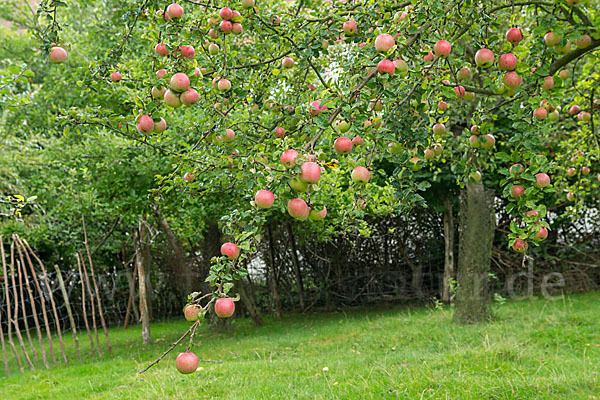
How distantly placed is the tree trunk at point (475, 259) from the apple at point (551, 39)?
3.97 metres

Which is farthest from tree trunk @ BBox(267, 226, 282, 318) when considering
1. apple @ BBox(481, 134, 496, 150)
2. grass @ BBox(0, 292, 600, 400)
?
apple @ BBox(481, 134, 496, 150)

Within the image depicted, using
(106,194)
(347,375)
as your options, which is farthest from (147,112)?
(106,194)

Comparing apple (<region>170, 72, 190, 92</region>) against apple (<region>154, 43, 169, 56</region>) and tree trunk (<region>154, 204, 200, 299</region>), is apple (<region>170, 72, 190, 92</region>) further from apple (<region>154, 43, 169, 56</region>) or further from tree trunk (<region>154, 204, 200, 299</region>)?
tree trunk (<region>154, 204, 200, 299</region>)

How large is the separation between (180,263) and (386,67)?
729 cm

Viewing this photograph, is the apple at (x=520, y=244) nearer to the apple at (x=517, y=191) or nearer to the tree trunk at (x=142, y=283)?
the apple at (x=517, y=191)

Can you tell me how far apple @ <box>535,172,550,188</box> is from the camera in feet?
5.72

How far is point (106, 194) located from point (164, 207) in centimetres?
78

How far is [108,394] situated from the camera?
12.6 feet

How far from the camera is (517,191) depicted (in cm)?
179

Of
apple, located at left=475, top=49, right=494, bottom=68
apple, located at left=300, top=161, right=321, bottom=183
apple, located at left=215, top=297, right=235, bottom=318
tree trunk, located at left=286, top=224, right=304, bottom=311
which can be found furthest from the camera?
tree trunk, located at left=286, top=224, right=304, bottom=311

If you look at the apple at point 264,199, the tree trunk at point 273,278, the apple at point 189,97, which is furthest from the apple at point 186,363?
the tree trunk at point 273,278

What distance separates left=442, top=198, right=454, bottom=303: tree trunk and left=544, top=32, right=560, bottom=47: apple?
6423 mm

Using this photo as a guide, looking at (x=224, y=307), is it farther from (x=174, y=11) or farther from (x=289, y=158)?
(x=174, y=11)

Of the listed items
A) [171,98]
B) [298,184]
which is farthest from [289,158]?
[171,98]
